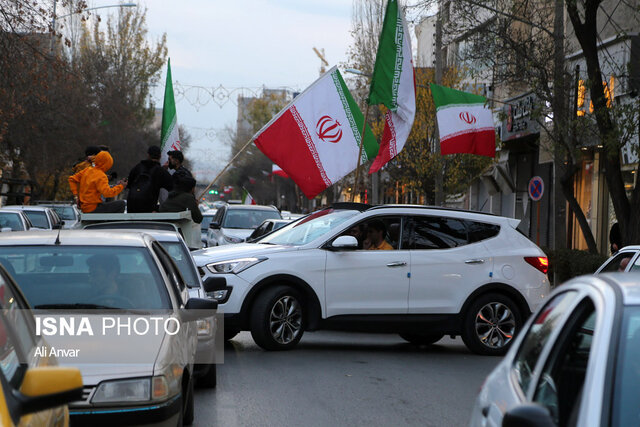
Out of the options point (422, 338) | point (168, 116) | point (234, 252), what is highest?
point (168, 116)

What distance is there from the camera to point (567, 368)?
401cm

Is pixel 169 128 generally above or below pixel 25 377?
above

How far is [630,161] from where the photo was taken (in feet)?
73.8

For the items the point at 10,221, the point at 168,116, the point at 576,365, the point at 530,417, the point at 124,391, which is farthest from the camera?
the point at 10,221

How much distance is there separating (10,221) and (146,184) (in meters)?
9.82

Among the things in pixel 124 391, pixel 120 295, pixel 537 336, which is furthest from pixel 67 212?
pixel 537 336

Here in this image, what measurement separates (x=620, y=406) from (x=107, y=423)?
3187mm

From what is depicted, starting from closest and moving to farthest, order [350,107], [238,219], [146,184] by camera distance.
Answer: [146,184], [350,107], [238,219]

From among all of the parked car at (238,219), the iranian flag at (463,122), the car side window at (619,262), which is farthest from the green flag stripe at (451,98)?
the car side window at (619,262)

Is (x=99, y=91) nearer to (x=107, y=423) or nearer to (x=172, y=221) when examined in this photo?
(x=172, y=221)

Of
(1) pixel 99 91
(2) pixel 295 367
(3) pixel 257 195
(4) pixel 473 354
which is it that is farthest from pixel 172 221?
(3) pixel 257 195

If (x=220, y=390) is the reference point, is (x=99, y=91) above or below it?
above

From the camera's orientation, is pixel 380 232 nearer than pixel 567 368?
No

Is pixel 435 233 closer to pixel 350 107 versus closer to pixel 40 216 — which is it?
pixel 350 107
